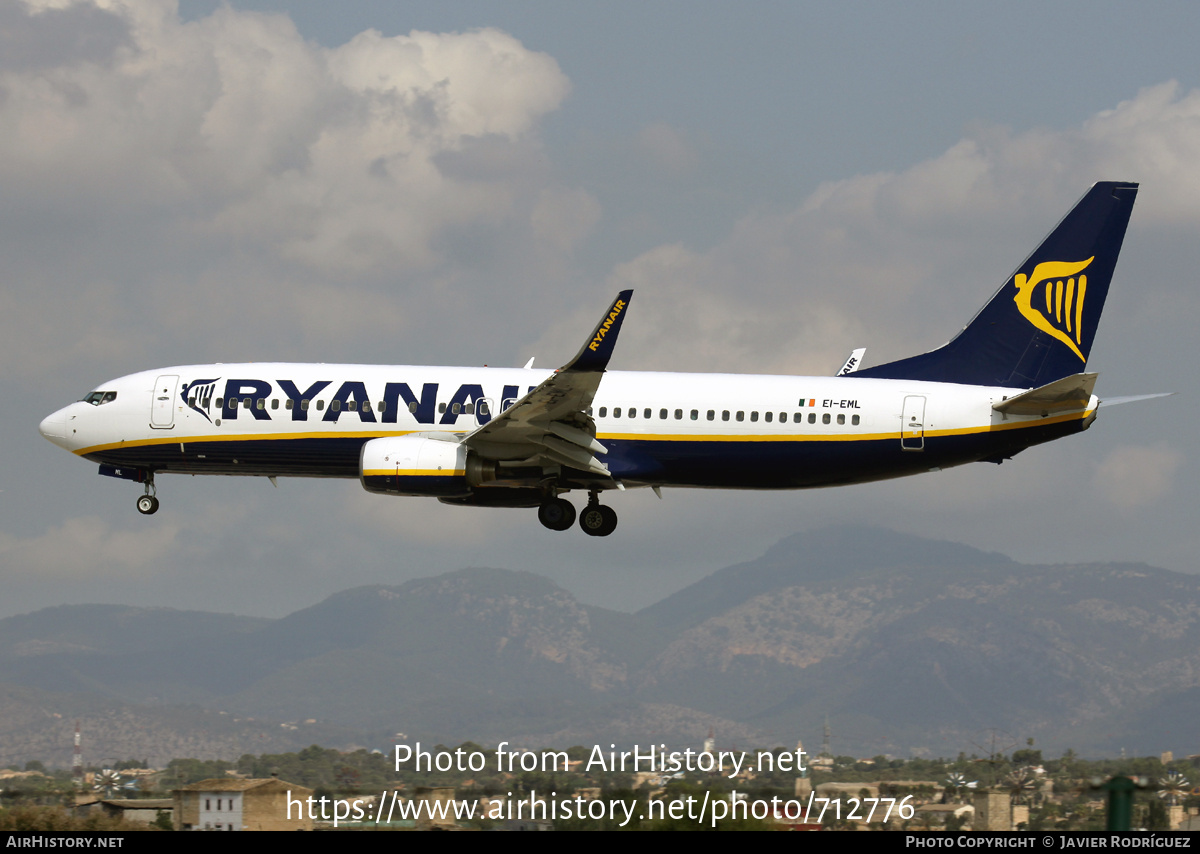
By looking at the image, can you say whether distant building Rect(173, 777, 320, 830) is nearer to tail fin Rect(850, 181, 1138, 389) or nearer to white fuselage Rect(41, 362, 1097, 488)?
white fuselage Rect(41, 362, 1097, 488)

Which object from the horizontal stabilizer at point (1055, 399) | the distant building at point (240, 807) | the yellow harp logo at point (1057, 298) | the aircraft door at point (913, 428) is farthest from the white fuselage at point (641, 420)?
the distant building at point (240, 807)

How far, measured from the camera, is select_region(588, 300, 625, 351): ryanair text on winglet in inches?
1599

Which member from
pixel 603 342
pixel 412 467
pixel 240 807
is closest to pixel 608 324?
pixel 603 342

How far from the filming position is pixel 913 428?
149 ft

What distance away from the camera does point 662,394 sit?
46531 millimetres

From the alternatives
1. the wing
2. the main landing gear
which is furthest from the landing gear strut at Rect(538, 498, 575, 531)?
the wing

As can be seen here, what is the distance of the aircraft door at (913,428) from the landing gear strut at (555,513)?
11220mm

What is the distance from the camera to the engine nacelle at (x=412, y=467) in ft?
146

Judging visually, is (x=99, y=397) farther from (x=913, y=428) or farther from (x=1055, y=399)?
(x=1055, y=399)

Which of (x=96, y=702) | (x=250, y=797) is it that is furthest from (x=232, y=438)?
(x=96, y=702)

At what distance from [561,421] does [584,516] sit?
16.8 ft

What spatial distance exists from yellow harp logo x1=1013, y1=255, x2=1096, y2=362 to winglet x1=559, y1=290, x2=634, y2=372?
15247 millimetres

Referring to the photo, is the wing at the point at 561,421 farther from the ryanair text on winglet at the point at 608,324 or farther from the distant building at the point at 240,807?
the distant building at the point at 240,807
